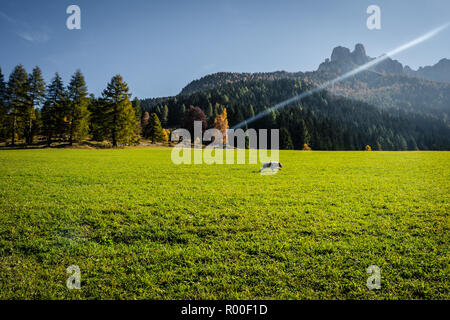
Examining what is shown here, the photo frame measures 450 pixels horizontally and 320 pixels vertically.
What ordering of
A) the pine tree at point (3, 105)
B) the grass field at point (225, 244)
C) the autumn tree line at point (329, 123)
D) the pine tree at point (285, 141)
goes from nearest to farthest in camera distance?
the grass field at point (225, 244) < the pine tree at point (3, 105) < the pine tree at point (285, 141) < the autumn tree line at point (329, 123)

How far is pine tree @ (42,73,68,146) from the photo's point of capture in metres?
55.8

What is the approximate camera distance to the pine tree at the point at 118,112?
5700 cm

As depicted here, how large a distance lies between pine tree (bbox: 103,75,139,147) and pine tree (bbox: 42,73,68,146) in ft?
37.5

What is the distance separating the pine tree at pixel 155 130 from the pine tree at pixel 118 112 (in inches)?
889

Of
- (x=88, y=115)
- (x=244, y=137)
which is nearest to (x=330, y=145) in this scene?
(x=244, y=137)

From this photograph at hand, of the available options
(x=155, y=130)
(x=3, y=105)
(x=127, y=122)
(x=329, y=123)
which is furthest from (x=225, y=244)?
(x=329, y=123)

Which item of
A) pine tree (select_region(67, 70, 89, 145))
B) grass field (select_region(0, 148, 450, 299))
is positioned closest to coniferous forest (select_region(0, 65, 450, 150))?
pine tree (select_region(67, 70, 89, 145))

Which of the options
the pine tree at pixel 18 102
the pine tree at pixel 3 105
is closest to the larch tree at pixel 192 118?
the pine tree at pixel 18 102

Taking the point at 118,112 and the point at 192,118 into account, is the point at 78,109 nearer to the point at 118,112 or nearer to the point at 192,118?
the point at 118,112

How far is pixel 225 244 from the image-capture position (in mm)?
6105

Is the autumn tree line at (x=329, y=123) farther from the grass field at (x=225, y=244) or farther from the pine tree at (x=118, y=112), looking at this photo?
the grass field at (x=225, y=244)

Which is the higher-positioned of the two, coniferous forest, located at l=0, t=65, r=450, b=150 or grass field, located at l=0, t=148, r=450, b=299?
coniferous forest, located at l=0, t=65, r=450, b=150

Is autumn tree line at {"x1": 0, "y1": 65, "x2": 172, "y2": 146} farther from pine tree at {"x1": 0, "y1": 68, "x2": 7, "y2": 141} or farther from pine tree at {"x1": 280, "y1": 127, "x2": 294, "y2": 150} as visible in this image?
pine tree at {"x1": 280, "y1": 127, "x2": 294, "y2": 150}
